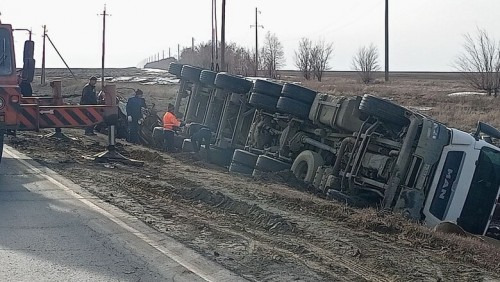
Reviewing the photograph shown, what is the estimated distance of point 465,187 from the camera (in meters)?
11.1

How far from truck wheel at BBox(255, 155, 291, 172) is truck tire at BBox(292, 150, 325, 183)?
297mm

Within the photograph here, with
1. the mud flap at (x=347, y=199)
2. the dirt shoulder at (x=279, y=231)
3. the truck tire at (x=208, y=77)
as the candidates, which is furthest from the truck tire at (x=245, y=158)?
the truck tire at (x=208, y=77)

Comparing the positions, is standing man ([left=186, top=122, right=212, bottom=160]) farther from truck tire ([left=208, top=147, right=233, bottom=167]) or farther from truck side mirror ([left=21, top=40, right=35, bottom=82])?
truck side mirror ([left=21, top=40, right=35, bottom=82])

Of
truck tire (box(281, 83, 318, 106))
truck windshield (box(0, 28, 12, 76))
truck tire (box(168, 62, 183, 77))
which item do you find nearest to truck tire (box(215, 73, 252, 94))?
truck tire (box(281, 83, 318, 106))

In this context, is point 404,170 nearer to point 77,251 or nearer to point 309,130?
point 309,130

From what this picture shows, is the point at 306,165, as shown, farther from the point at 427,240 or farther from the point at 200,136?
the point at 427,240

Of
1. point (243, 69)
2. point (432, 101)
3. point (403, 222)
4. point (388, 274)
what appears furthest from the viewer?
point (243, 69)

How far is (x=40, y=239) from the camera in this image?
7.73 metres

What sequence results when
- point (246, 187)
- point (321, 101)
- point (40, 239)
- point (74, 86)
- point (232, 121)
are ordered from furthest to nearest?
point (74, 86), point (232, 121), point (321, 101), point (246, 187), point (40, 239)

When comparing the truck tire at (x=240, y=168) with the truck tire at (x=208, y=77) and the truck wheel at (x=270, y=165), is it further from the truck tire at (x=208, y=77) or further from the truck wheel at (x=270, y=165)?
the truck tire at (x=208, y=77)

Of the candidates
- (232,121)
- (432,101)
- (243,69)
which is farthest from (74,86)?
(232,121)

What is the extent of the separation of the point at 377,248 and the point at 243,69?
54223mm

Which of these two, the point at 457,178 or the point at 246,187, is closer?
the point at 457,178

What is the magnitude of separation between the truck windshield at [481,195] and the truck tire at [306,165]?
9.65 ft
